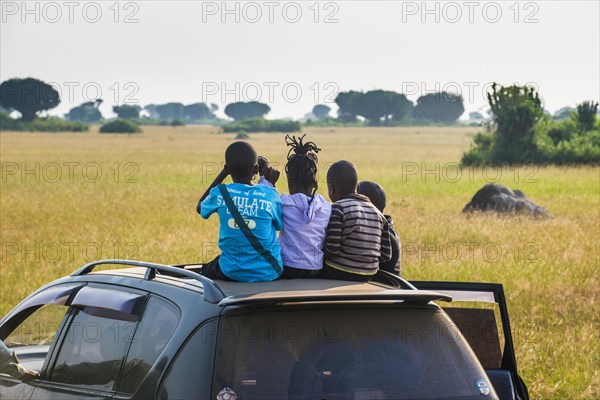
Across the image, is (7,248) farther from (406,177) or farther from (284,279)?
(406,177)

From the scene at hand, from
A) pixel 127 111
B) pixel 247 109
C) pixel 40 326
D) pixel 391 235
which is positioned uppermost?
pixel 247 109

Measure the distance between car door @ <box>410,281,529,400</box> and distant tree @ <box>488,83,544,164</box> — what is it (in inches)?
1745

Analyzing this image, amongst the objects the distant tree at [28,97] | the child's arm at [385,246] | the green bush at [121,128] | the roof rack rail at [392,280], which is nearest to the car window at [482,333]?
the child's arm at [385,246]

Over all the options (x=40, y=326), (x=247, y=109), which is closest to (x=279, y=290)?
(x=40, y=326)

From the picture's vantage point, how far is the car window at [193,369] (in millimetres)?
4113

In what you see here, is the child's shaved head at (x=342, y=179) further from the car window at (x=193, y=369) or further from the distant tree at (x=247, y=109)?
the distant tree at (x=247, y=109)

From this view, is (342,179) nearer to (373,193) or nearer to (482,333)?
(373,193)

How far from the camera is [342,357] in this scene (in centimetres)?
427

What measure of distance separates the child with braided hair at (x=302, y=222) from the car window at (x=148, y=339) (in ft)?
3.31

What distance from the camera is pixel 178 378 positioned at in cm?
427

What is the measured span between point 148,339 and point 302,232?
123cm

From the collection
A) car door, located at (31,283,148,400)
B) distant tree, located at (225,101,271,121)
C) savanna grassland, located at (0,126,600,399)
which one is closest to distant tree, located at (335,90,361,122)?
distant tree, located at (225,101,271,121)

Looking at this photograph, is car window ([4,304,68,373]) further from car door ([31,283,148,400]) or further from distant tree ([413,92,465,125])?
distant tree ([413,92,465,125])

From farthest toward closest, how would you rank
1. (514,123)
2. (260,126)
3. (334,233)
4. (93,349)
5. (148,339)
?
(260,126), (514,123), (334,233), (93,349), (148,339)
